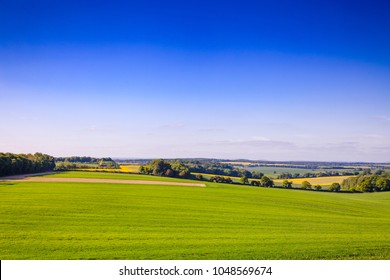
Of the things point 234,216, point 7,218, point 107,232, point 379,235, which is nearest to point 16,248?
point 107,232

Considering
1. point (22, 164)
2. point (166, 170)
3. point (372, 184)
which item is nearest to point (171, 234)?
point (22, 164)

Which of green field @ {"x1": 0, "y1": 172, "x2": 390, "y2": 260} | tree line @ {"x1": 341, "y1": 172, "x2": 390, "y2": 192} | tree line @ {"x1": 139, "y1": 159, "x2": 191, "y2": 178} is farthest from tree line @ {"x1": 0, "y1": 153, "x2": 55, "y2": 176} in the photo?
tree line @ {"x1": 341, "y1": 172, "x2": 390, "y2": 192}

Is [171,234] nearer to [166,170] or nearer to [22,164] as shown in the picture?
[22,164]

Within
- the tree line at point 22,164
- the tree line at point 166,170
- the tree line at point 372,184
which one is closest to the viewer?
the tree line at point 22,164

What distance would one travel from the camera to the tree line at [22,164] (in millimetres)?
52609

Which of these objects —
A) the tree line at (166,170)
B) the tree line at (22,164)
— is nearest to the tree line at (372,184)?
the tree line at (166,170)

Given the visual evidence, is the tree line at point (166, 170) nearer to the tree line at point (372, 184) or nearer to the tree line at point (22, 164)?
the tree line at point (22, 164)

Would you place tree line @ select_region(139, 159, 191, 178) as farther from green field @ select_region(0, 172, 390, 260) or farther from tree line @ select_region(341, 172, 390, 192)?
green field @ select_region(0, 172, 390, 260)

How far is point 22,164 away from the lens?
193ft

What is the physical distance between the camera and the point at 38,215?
19.6m

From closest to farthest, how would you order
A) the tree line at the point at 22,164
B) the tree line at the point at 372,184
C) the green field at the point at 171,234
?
the green field at the point at 171,234 < the tree line at the point at 22,164 < the tree line at the point at 372,184

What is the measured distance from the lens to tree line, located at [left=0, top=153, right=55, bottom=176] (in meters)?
52.6

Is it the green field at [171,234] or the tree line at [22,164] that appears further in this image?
the tree line at [22,164]
